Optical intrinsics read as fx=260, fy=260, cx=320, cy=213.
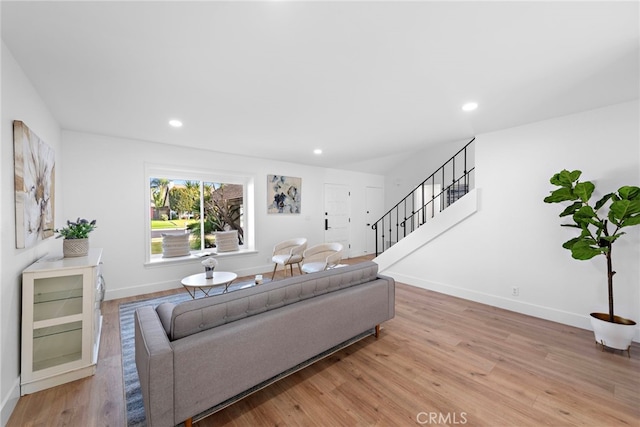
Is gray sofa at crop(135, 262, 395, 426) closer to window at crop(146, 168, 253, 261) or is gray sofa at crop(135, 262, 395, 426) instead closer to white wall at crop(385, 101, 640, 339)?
white wall at crop(385, 101, 640, 339)

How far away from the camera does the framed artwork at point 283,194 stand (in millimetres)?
5527

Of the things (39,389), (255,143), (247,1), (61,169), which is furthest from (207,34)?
(61,169)

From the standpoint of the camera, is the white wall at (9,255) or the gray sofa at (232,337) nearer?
the gray sofa at (232,337)

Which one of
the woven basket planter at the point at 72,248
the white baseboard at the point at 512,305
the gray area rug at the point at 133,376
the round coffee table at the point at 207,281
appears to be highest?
the woven basket planter at the point at 72,248

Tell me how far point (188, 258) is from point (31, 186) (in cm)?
264

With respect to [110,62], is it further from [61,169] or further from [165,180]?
[165,180]

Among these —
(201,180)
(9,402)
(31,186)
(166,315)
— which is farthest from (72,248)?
(201,180)

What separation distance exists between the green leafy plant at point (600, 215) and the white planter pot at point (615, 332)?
118 mm

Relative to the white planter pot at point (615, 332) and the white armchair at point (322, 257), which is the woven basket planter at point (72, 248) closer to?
the white armchair at point (322, 257)

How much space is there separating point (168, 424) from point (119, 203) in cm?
357

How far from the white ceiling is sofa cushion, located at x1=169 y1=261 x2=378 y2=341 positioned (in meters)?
1.69

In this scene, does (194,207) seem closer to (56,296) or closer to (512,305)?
(56,296)
